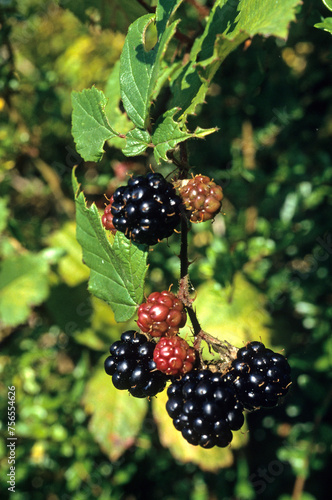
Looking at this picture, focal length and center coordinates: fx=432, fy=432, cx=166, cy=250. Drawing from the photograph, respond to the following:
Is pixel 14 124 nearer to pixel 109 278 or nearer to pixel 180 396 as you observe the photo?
pixel 109 278

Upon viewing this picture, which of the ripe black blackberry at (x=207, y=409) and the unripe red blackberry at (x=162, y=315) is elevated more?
the unripe red blackberry at (x=162, y=315)

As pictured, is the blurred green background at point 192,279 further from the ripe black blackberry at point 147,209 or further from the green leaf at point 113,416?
the ripe black blackberry at point 147,209

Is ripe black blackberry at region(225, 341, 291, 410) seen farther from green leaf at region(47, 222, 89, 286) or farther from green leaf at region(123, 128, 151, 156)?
green leaf at region(47, 222, 89, 286)

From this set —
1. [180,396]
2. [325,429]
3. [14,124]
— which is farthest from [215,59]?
[14,124]

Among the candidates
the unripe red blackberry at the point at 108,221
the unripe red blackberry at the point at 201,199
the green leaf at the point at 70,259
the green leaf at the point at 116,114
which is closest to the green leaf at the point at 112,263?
the unripe red blackberry at the point at 108,221

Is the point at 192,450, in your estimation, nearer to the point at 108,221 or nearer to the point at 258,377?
the point at 258,377

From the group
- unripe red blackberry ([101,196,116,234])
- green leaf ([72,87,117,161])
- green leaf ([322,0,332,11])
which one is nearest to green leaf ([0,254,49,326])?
unripe red blackberry ([101,196,116,234])

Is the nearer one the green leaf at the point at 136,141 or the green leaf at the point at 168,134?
the green leaf at the point at 168,134

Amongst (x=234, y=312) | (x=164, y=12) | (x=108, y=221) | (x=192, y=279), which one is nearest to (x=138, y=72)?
(x=164, y=12)
